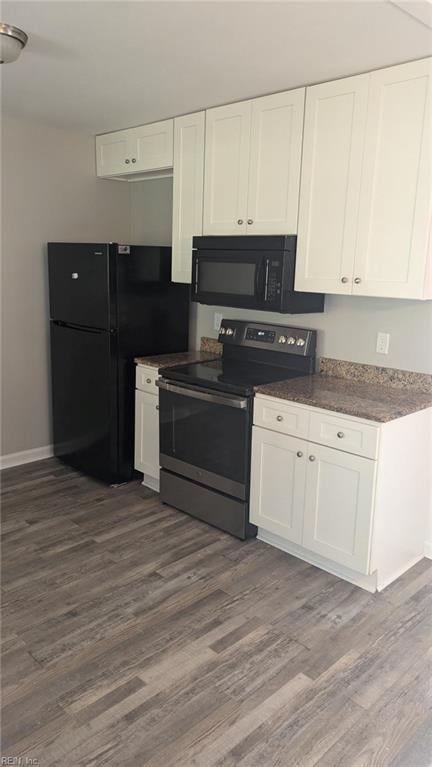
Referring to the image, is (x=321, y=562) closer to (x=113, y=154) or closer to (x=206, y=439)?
(x=206, y=439)

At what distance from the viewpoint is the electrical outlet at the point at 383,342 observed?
112 inches

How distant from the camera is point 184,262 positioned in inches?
138

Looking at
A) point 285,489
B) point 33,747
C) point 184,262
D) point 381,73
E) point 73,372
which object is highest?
point 381,73

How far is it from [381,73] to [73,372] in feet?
8.10

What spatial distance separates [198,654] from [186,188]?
2536 millimetres

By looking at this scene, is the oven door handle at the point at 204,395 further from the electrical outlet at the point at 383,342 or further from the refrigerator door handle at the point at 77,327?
the electrical outlet at the point at 383,342

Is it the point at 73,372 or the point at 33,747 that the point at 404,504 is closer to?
the point at 33,747

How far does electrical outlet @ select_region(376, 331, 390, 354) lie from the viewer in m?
2.86

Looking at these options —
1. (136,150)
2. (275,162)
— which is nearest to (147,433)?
(275,162)

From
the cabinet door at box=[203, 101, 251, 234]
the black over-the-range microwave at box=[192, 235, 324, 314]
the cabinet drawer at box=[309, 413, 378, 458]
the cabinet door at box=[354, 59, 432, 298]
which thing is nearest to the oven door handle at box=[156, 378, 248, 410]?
the cabinet drawer at box=[309, 413, 378, 458]

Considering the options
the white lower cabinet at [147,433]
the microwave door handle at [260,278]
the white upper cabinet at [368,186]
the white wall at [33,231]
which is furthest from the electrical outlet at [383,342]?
the white wall at [33,231]

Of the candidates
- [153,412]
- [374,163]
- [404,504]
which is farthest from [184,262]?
[404,504]

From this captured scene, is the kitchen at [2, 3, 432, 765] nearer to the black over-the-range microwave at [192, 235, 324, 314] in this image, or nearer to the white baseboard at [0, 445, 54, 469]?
the black over-the-range microwave at [192, 235, 324, 314]

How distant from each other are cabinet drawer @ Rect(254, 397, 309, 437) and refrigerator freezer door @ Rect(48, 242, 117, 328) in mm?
1162
